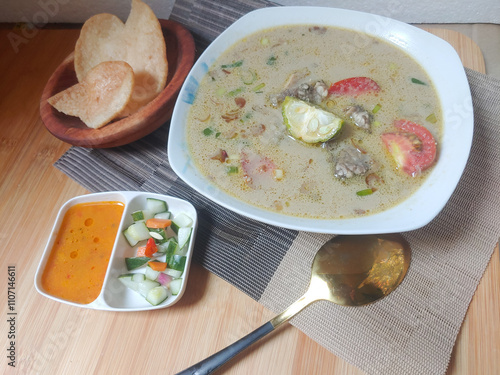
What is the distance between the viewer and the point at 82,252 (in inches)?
59.7

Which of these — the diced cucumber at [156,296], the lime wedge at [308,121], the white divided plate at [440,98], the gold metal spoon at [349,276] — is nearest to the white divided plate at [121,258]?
the diced cucumber at [156,296]

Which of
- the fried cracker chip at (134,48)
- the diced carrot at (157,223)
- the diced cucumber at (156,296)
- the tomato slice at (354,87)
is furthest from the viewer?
the fried cracker chip at (134,48)

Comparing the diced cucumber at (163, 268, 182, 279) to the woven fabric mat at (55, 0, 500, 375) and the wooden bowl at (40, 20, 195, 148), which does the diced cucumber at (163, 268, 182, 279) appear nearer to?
the woven fabric mat at (55, 0, 500, 375)

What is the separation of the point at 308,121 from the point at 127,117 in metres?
0.72

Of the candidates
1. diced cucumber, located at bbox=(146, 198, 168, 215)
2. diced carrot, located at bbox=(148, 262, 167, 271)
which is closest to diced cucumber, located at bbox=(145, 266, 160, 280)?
diced carrot, located at bbox=(148, 262, 167, 271)

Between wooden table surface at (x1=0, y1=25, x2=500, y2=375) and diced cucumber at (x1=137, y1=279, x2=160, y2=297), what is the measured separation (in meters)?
0.10

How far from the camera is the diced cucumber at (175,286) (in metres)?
1.37

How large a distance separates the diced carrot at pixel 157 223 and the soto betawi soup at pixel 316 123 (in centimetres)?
22

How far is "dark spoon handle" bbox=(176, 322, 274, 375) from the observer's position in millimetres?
1261

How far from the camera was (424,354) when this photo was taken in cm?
121

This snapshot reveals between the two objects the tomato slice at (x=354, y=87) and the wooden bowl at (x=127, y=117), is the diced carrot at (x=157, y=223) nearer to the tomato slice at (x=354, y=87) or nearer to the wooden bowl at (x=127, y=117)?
the wooden bowl at (x=127, y=117)

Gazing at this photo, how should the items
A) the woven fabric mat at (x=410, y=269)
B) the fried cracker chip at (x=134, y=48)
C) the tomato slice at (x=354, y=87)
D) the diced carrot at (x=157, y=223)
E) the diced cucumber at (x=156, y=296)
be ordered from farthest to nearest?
the fried cracker chip at (x=134, y=48) < the tomato slice at (x=354, y=87) < the diced carrot at (x=157, y=223) < the diced cucumber at (x=156, y=296) < the woven fabric mat at (x=410, y=269)

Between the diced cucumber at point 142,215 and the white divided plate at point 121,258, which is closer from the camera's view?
the white divided plate at point 121,258

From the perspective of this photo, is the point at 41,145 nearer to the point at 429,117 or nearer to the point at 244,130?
the point at 244,130
